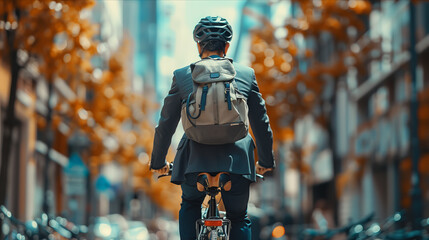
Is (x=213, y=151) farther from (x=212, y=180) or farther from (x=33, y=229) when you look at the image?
(x=33, y=229)

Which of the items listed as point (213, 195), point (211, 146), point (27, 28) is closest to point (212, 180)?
point (213, 195)

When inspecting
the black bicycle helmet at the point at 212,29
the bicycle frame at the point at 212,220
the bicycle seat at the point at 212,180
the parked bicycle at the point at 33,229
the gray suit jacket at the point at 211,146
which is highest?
the black bicycle helmet at the point at 212,29

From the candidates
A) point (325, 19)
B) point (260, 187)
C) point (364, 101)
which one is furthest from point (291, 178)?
point (325, 19)

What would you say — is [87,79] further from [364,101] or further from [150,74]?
[150,74]

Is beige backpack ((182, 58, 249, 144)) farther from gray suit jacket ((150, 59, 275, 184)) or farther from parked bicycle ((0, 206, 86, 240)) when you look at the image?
parked bicycle ((0, 206, 86, 240))

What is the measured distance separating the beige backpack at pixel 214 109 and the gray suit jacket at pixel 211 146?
112 mm

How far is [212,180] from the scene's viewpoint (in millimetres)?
4684

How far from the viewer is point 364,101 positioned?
35.8 meters

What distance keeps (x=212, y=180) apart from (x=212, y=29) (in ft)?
3.14

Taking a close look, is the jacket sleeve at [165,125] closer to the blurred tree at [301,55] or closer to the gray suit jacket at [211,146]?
the gray suit jacket at [211,146]

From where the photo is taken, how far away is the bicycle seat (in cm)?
466

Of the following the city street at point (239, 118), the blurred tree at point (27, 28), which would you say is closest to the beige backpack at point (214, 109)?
the city street at point (239, 118)

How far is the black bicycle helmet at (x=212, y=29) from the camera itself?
4.96m

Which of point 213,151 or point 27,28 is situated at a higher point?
point 27,28
